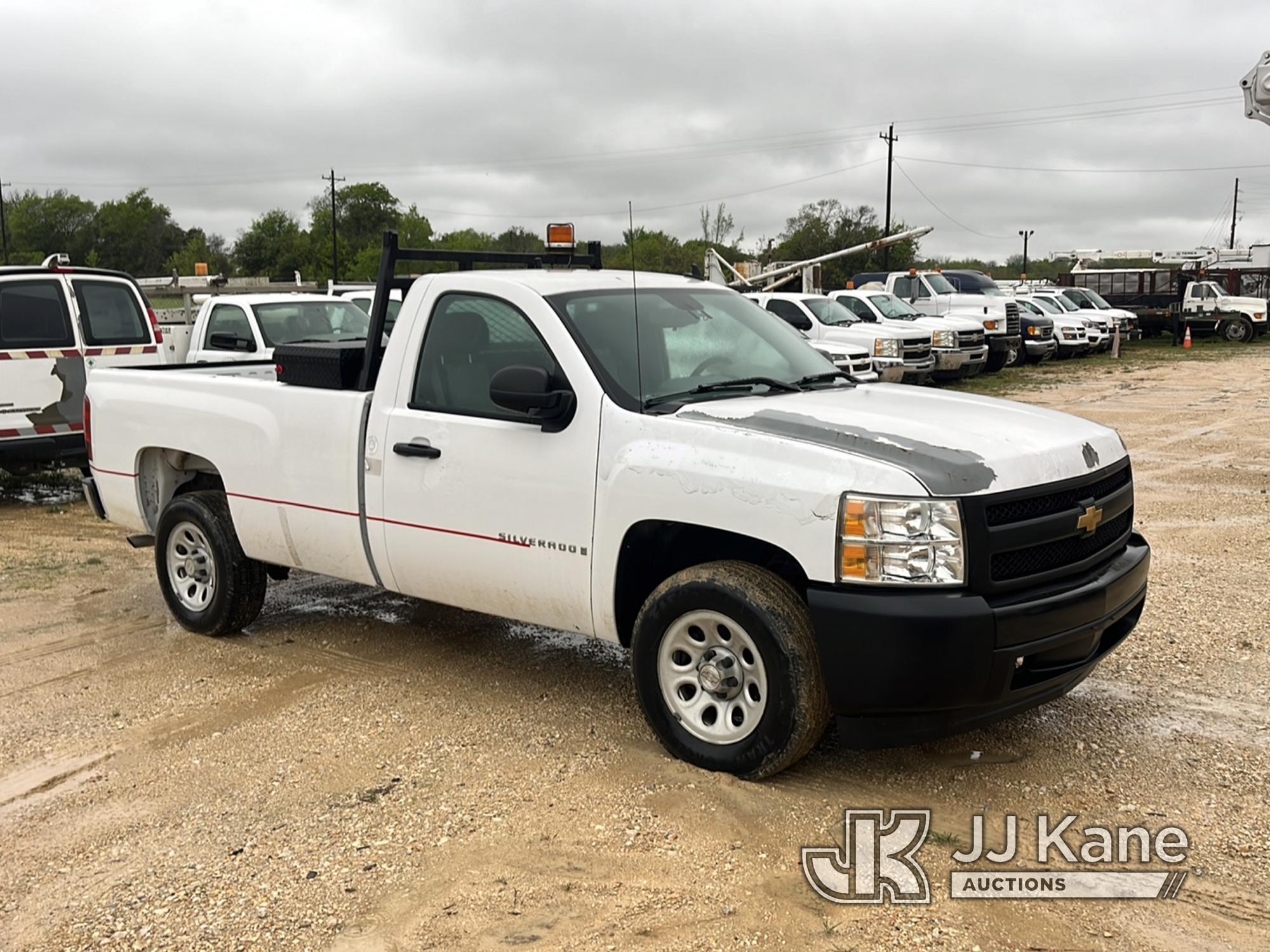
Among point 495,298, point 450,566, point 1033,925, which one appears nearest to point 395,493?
point 450,566

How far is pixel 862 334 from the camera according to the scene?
19359 mm

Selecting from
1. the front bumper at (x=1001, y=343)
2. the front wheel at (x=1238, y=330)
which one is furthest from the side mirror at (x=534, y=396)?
the front wheel at (x=1238, y=330)

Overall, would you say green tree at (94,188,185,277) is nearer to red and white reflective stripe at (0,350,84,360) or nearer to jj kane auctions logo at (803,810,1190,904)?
red and white reflective stripe at (0,350,84,360)

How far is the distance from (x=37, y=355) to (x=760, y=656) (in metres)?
→ 8.46

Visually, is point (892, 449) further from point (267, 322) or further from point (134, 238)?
point (134, 238)

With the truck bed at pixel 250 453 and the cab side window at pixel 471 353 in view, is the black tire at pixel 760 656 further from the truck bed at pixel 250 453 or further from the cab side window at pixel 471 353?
the truck bed at pixel 250 453

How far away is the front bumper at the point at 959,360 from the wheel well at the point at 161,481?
15991mm

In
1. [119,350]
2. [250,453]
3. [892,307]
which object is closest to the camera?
[250,453]

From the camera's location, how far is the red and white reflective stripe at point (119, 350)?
10.6 m

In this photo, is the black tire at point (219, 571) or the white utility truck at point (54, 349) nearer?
the black tire at point (219, 571)

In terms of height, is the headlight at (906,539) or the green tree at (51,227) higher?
the green tree at (51,227)

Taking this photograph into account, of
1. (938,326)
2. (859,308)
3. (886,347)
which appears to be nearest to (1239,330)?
(938,326)

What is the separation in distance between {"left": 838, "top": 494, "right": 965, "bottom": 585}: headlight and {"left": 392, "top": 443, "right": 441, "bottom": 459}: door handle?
1.95 m

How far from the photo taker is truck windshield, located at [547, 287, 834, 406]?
4.76m
